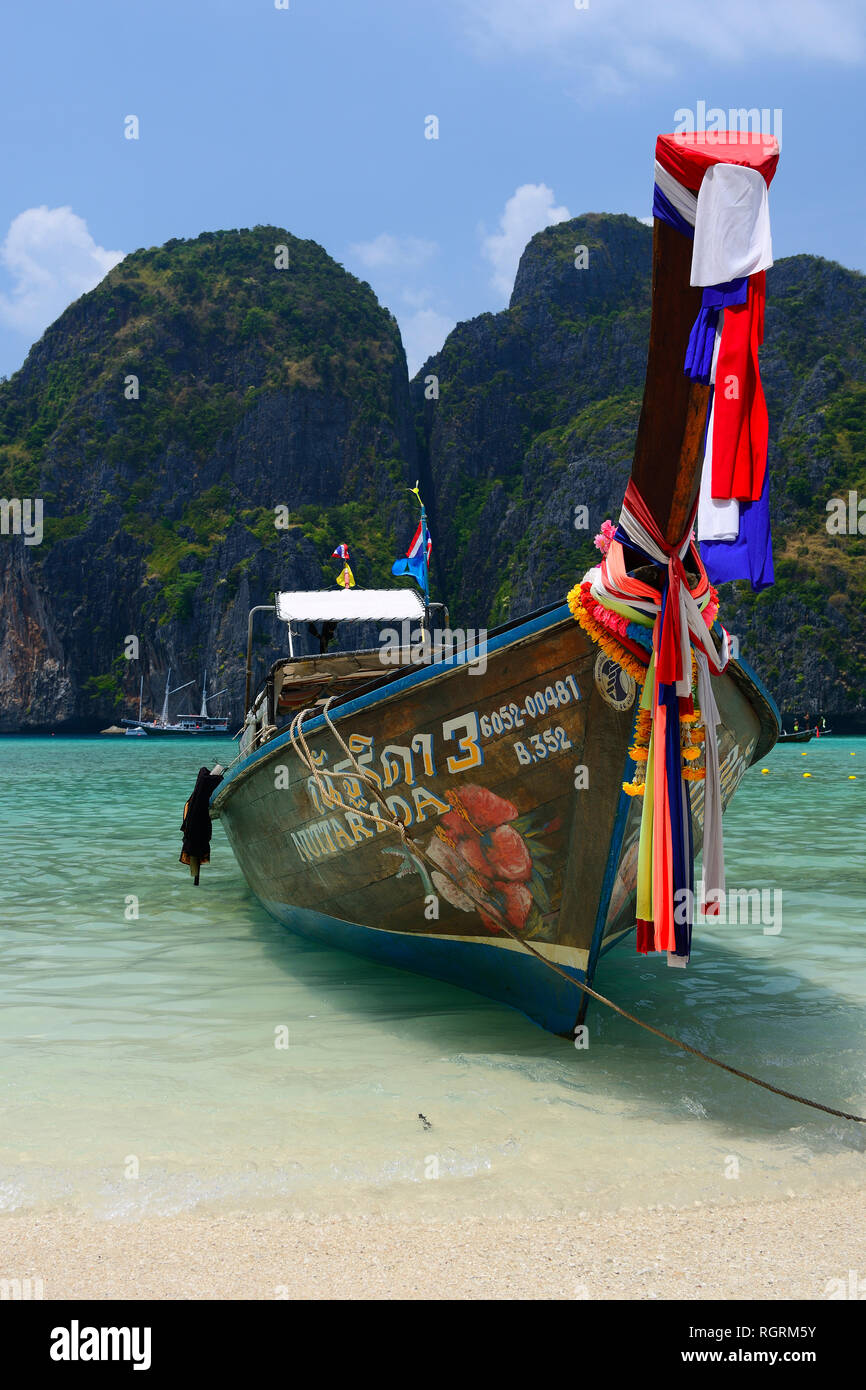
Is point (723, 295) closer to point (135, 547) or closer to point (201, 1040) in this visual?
point (201, 1040)

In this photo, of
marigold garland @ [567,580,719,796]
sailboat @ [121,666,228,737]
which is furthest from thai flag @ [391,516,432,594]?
sailboat @ [121,666,228,737]

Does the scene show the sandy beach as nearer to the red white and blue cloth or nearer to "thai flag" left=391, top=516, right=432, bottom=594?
the red white and blue cloth

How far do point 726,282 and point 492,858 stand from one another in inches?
115

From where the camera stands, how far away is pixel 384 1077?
4.56 meters

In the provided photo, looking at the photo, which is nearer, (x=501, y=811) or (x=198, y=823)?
(x=501, y=811)

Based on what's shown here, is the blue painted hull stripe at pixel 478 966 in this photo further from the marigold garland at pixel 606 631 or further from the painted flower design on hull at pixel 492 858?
the marigold garland at pixel 606 631

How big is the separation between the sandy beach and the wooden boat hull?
5.89ft

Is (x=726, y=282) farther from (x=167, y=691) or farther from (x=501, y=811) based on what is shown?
(x=167, y=691)

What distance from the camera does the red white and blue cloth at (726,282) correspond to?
321 cm

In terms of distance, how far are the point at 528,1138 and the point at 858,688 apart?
76.9 meters

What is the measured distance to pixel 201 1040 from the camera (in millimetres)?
5188

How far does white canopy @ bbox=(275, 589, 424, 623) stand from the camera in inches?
354

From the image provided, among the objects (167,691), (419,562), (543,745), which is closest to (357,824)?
(543,745)

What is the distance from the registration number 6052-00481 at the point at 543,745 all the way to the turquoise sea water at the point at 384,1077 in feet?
4.90
